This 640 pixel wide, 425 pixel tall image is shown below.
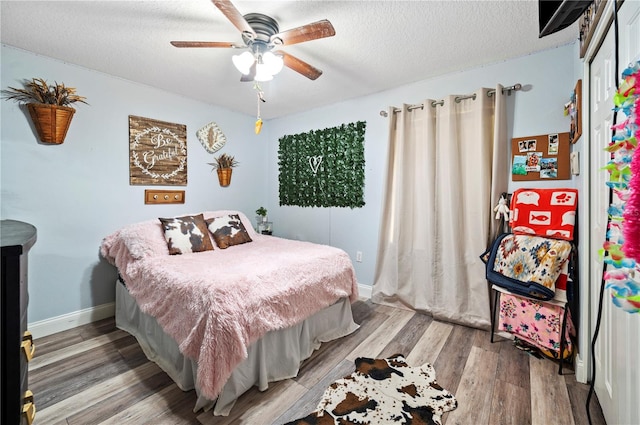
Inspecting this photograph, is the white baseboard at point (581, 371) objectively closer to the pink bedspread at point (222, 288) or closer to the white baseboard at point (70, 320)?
the pink bedspread at point (222, 288)

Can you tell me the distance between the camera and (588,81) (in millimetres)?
1646

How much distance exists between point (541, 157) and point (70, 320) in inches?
169

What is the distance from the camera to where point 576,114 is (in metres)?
1.86

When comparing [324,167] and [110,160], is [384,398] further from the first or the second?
[110,160]

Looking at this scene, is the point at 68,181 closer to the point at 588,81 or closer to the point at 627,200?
the point at 627,200

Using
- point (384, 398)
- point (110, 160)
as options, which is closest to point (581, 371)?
point (384, 398)

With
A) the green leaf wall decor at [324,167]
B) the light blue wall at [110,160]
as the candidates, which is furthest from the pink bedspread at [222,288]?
the green leaf wall decor at [324,167]

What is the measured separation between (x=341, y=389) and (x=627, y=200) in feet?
5.40

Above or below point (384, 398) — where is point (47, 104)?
above

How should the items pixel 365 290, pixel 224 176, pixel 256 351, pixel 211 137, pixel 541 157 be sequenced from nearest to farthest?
pixel 256 351 → pixel 541 157 → pixel 365 290 → pixel 211 137 → pixel 224 176

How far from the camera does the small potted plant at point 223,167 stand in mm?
3521

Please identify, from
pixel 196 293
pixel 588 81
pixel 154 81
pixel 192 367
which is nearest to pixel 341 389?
pixel 192 367

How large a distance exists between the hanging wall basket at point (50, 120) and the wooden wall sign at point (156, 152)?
0.52 metres

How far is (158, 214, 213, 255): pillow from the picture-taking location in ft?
8.27
